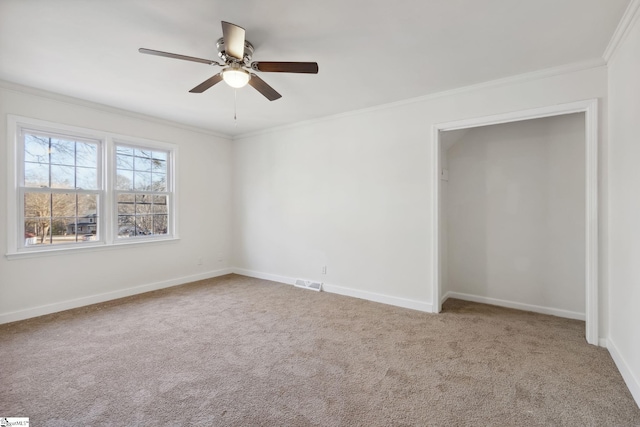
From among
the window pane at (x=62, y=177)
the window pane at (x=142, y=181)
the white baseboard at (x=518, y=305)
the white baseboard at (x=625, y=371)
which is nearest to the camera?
the white baseboard at (x=625, y=371)

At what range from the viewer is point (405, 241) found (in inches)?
149

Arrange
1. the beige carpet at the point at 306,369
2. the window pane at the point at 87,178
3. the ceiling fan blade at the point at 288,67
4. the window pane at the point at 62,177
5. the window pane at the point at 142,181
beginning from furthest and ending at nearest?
the window pane at the point at 142,181, the window pane at the point at 87,178, the window pane at the point at 62,177, the ceiling fan blade at the point at 288,67, the beige carpet at the point at 306,369

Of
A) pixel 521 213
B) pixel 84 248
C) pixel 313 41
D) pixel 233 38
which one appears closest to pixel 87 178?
pixel 84 248

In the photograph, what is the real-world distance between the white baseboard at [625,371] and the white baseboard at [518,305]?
34.0 inches

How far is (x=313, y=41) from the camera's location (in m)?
2.40

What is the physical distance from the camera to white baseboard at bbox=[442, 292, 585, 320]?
342 centimetres

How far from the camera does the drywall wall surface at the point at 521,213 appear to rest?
3.43 m

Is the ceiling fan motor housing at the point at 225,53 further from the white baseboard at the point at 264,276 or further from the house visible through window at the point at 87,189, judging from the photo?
the white baseboard at the point at 264,276

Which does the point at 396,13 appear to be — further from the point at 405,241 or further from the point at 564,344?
the point at 564,344

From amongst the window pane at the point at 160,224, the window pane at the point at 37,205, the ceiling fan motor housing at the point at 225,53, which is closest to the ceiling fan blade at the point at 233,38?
the ceiling fan motor housing at the point at 225,53

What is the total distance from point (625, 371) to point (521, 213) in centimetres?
196

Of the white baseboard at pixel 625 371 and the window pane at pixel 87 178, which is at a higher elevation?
the window pane at pixel 87 178

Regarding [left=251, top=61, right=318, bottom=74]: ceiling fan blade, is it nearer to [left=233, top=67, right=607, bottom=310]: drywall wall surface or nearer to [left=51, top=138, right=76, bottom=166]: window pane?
[left=233, top=67, right=607, bottom=310]: drywall wall surface

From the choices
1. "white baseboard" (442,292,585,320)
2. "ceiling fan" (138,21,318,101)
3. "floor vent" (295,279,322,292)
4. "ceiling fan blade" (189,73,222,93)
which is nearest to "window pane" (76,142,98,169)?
"ceiling fan blade" (189,73,222,93)
